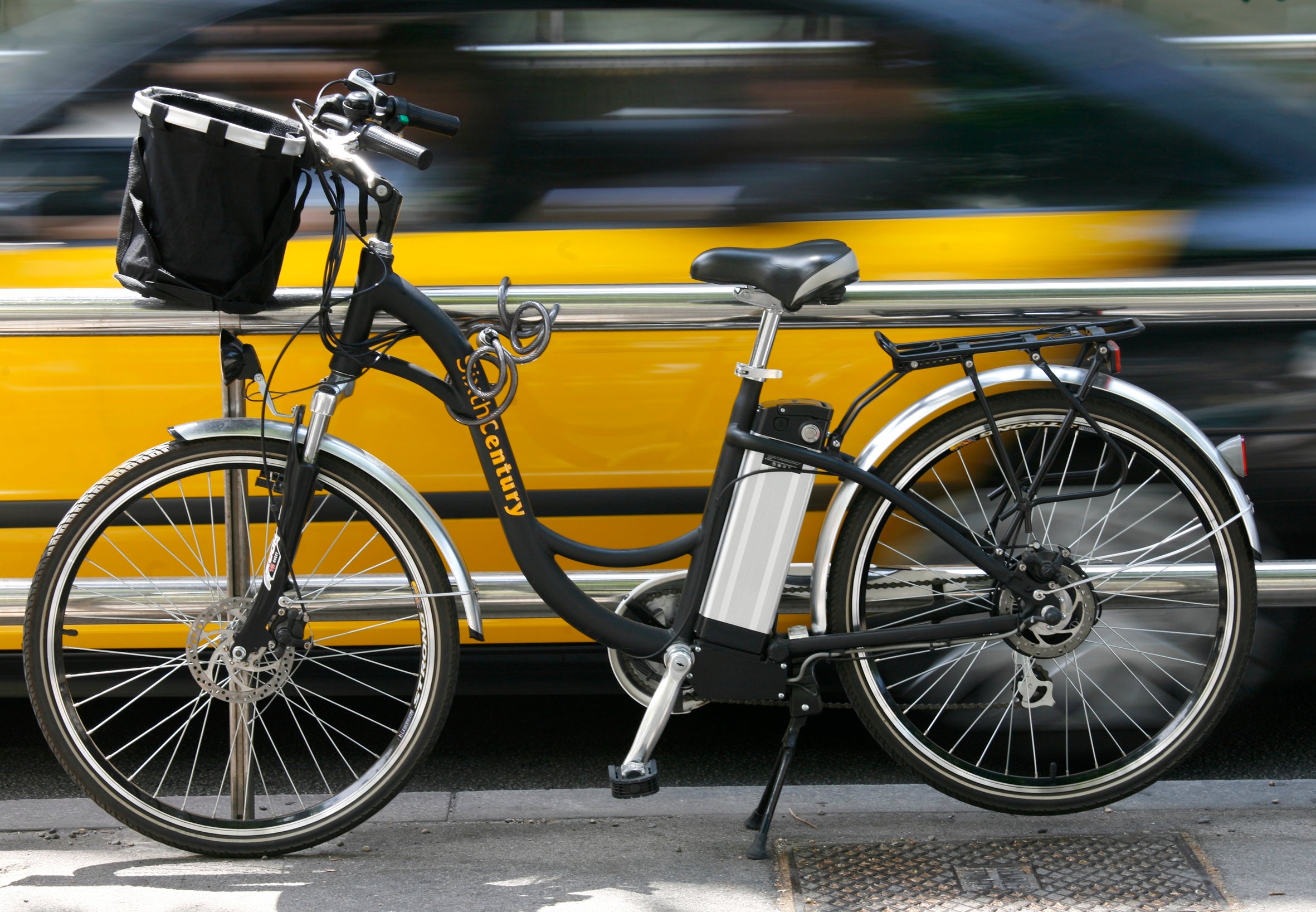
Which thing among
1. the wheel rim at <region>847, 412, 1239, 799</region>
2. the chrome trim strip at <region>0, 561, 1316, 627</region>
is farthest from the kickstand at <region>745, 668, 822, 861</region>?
the chrome trim strip at <region>0, 561, 1316, 627</region>

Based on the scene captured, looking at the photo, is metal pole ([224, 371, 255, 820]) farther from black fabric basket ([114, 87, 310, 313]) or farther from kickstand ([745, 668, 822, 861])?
kickstand ([745, 668, 822, 861])

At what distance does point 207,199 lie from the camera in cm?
250

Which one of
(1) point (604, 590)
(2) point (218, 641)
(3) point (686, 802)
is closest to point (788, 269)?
(1) point (604, 590)

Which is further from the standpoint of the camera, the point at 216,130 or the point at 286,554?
the point at 286,554

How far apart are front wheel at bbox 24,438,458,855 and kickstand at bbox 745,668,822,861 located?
0.68 meters

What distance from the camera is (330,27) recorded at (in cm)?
301

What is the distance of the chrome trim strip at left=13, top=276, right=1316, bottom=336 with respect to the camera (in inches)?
114

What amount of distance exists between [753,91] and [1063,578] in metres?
1.22

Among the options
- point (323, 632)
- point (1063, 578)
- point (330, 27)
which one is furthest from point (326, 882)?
point (330, 27)

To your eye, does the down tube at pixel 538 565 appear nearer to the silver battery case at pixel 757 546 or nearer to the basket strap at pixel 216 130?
the silver battery case at pixel 757 546

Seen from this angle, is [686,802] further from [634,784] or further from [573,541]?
[573,541]

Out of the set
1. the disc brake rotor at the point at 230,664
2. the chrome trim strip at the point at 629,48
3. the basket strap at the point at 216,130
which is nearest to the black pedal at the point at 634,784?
the disc brake rotor at the point at 230,664

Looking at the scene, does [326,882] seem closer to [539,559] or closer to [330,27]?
[539,559]

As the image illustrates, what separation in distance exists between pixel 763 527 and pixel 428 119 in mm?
1005
